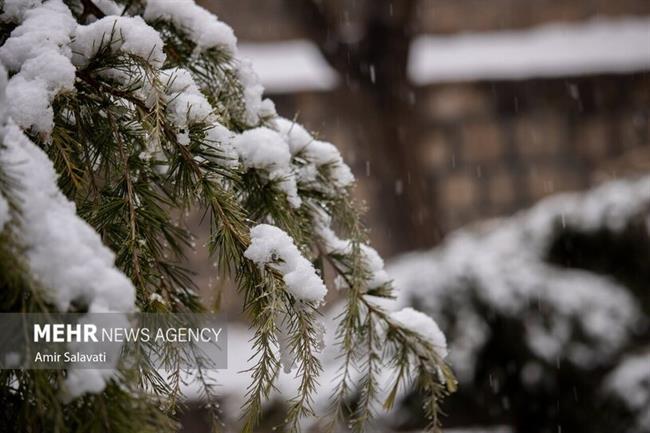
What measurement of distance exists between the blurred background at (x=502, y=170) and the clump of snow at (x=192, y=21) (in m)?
0.16

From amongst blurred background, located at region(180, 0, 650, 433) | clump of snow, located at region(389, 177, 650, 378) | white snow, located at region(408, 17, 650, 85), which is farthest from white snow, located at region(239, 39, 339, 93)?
clump of snow, located at region(389, 177, 650, 378)

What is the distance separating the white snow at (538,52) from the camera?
455 centimetres

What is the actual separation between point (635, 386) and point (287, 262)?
166 centimetres

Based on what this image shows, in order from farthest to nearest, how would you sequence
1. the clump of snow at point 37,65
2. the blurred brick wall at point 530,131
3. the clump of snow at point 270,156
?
the blurred brick wall at point 530,131 → the clump of snow at point 270,156 → the clump of snow at point 37,65

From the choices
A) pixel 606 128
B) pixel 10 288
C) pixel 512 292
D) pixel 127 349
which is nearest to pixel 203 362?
pixel 127 349

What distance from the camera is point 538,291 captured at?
2.12 metres

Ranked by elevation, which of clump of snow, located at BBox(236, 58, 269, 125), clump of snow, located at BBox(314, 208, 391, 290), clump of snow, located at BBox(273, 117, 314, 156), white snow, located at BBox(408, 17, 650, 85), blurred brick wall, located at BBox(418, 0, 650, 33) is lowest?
clump of snow, located at BBox(314, 208, 391, 290)

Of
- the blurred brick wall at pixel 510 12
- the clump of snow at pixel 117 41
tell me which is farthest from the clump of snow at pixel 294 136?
the blurred brick wall at pixel 510 12

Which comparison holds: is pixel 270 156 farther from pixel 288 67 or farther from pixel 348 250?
pixel 288 67

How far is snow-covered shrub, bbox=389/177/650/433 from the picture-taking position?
2.07 meters

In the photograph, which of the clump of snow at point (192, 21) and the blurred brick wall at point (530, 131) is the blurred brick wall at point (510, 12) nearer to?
the blurred brick wall at point (530, 131)

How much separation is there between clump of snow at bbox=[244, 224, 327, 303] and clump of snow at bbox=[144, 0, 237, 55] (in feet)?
0.97

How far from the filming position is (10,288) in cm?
49

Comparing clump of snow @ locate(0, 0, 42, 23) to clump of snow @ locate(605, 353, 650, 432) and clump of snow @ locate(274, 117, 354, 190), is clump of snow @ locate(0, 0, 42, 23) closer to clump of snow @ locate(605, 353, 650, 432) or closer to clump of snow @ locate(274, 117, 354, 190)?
clump of snow @ locate(274, 117, 354, 190)
